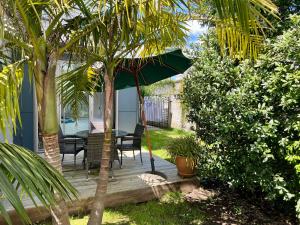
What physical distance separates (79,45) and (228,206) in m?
4.06

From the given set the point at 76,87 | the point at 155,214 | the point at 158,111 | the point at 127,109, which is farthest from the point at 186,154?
the point at 158,111

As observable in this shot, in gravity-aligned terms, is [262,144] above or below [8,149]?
below

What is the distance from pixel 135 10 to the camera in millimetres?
2885

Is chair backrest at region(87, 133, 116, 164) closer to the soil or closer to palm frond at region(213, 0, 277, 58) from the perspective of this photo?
the soil

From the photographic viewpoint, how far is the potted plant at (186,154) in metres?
5.71

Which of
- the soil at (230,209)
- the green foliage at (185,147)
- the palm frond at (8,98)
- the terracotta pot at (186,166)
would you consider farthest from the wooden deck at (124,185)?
the palm frond at (8,98)

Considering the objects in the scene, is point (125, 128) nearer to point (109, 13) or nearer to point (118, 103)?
point (118, 103)

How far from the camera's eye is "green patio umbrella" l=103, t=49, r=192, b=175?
5371mm

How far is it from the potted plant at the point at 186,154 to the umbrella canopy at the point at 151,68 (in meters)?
1.61

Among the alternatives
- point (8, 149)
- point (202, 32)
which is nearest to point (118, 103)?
point (202, 32)

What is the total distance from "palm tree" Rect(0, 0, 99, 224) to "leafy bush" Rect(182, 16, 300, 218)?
2.54 meters

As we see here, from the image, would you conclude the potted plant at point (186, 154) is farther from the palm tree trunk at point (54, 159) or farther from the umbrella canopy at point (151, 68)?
the palm tree trunk at point (54, 159)

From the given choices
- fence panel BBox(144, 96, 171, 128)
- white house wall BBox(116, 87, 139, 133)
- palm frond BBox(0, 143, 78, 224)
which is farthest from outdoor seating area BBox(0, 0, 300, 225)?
fence panel BBox(144, 96, 171, 128)

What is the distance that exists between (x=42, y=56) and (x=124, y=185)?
3329 mm
